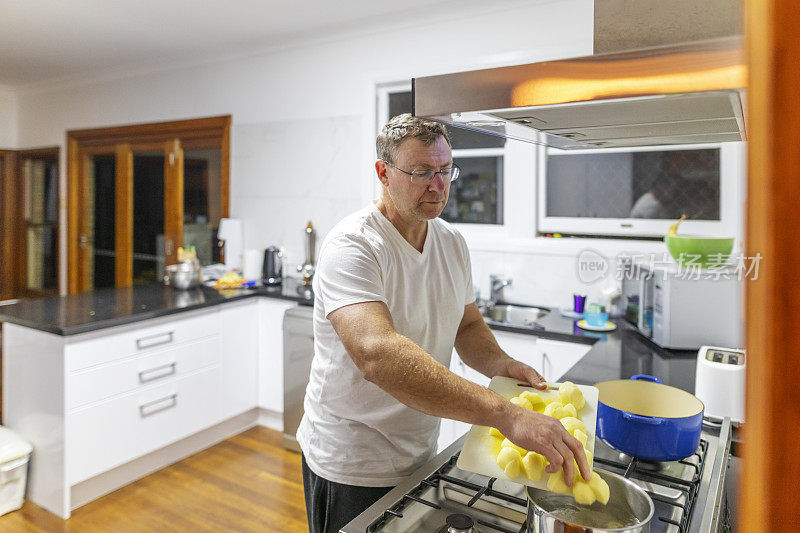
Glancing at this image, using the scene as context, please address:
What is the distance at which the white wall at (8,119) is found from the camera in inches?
231

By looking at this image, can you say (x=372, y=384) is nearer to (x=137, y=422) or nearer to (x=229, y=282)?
(x=137, y=422)

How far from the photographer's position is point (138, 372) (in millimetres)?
2811

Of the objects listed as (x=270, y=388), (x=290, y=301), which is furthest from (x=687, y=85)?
(x=270, y=388)

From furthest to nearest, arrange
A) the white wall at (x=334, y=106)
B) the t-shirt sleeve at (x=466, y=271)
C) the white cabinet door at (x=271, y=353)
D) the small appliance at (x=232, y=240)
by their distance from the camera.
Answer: the small appliance at (x=232, y=240), the white cabinet door at (x=271, y=353), the white wall at (x=334, y=106), the t-shirt sleeve at (x=466, y=271)

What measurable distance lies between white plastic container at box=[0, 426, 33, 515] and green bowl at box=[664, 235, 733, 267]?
10.0 ft

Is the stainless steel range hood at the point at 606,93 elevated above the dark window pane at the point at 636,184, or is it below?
below

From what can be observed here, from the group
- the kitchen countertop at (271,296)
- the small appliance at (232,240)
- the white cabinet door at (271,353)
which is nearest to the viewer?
the kitchen countertop at (271,296)

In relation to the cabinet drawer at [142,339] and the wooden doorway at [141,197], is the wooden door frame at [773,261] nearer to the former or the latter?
the cabinet drawer at [142,339]

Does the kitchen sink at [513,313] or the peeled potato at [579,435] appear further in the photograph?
the kitchen sink at [513,313]

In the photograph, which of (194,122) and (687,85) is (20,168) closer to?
(194,122)

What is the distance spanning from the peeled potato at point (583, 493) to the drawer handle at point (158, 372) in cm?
249

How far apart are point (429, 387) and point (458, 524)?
0.24 metres

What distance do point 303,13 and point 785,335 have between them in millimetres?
3495

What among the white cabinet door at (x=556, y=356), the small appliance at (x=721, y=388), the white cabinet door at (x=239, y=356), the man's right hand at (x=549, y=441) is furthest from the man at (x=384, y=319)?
the white cabinet door at (x=239, y=356)
